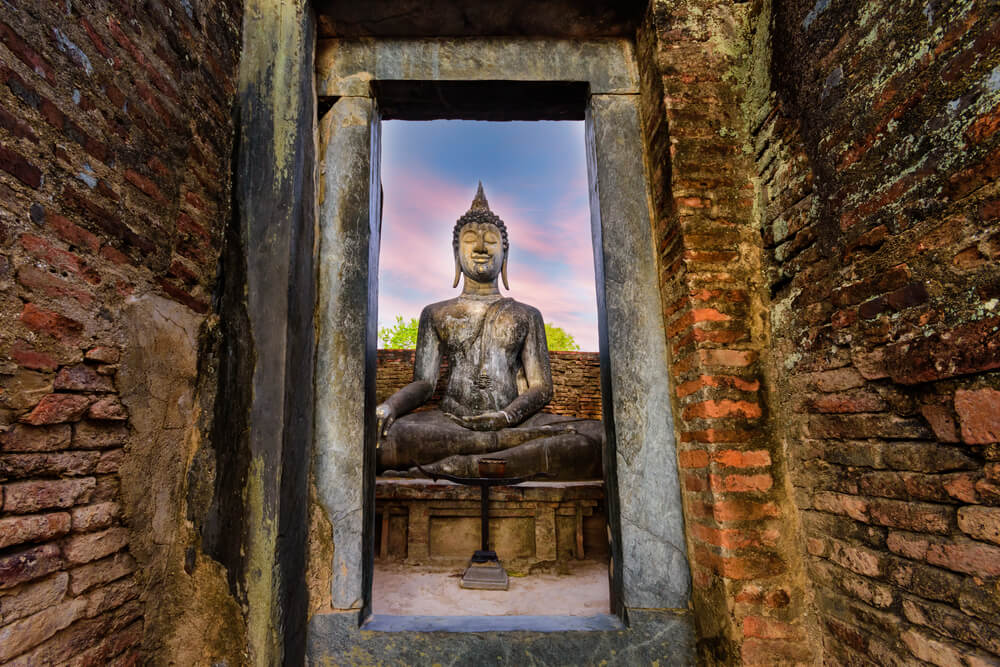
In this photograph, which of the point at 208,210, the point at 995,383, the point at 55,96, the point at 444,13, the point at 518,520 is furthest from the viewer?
the point at 518,520

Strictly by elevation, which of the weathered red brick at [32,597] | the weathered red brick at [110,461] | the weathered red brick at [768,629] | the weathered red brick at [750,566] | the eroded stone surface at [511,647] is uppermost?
the weathered red brick at [110,461]

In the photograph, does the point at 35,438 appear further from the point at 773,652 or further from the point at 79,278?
the point at 773,652

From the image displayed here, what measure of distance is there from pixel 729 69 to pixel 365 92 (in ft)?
5.91

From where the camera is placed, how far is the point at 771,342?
208 centimetres

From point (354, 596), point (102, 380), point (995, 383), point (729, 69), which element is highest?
point (729, 69)

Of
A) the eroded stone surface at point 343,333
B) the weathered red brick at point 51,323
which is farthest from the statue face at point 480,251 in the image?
the weathered red brick at point 51,323

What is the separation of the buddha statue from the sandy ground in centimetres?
69

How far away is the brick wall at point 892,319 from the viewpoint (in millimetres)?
1297

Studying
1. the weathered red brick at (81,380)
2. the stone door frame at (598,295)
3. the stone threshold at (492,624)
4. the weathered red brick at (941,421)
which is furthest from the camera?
the stone door frame at (598,295)

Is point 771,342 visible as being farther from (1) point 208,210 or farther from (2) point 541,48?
(1) point 208,210

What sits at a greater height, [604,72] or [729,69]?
[604,72]

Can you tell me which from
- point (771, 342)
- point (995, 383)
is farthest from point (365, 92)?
point (995, 383)

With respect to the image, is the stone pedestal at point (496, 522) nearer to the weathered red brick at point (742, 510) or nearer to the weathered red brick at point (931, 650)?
the weathered red brick at point (742, 510)

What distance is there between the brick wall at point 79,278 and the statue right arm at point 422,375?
6.85ft
